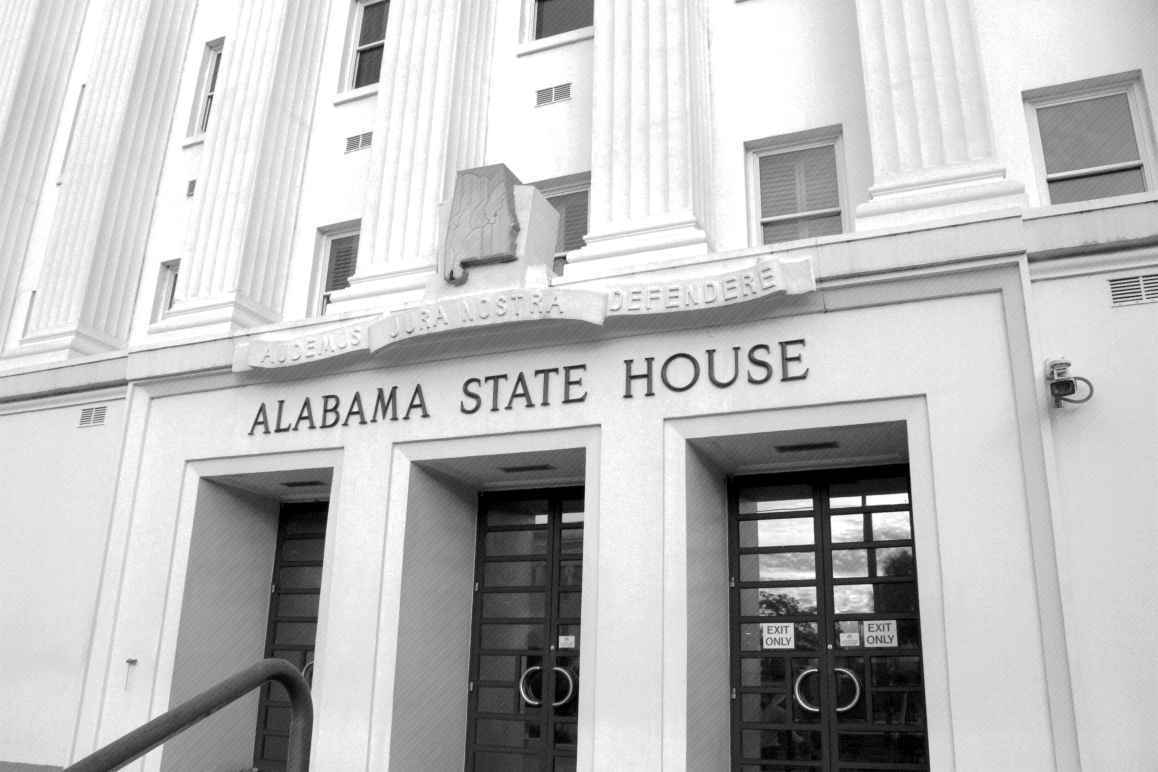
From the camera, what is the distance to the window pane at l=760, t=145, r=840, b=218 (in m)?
9.92

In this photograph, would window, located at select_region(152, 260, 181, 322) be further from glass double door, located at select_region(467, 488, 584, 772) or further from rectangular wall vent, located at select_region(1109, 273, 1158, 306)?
rectangular wall vent, located at select_region(1109, 273, 1158, 306)

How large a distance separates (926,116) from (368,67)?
25.3 feet

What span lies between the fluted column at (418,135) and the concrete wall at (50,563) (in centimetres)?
400

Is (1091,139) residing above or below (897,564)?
above

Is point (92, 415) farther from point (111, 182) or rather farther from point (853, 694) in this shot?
point (853, 694)

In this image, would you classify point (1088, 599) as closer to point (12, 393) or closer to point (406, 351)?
point (406, 351)

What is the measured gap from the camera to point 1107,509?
7.18 m

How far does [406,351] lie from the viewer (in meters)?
9.98

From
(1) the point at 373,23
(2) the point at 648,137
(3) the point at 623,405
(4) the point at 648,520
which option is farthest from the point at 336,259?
(4) the point at 648,520

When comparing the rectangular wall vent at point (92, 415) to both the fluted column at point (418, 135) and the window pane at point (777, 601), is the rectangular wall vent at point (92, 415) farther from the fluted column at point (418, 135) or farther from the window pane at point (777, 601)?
the window pane at point (777, 601)

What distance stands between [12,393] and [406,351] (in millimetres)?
6514

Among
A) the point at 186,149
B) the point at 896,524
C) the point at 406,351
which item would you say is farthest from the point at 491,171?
the point at 186,149

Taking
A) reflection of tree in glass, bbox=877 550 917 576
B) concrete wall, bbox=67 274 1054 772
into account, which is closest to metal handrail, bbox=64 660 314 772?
concrete wall, bbox=67 274 1054 772

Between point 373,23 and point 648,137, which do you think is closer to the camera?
point 648,137
